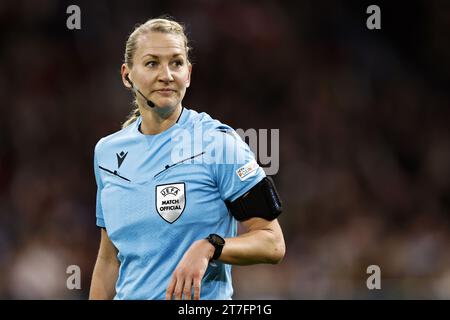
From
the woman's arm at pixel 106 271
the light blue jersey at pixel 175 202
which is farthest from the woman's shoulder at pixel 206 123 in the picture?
the woman's arm at pixel 106 271

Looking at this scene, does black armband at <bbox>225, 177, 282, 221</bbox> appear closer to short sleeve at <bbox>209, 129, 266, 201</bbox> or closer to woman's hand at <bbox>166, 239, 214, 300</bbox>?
short sleeve at <bbox>209, 129, 266, 201</bbox>

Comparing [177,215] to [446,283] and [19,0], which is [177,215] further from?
[19,0]

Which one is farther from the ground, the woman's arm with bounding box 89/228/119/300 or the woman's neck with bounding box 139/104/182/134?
the woman's neck with bounding box 139/104/182/134

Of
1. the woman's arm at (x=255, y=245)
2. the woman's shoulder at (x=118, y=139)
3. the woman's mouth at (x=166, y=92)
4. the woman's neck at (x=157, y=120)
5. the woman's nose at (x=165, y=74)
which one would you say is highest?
the woman's nose at (x=165, y=74)

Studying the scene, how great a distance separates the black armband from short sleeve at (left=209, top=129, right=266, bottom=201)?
0.8 inches

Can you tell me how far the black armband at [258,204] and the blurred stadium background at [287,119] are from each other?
3.93m

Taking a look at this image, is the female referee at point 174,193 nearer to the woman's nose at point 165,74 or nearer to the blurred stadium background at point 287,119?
the woman's nose at point 165,74

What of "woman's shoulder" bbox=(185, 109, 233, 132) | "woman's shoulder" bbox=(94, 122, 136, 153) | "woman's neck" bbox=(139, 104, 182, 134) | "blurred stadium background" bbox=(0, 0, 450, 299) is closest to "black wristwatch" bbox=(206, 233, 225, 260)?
"woman's shoulder" bbox=(185, 109, 233, 132)

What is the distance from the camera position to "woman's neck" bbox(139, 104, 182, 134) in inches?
127

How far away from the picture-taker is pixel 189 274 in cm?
261

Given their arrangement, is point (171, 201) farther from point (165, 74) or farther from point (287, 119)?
point (287, 119)

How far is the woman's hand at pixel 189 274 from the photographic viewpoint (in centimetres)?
260

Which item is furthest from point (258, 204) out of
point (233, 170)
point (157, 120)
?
point (157, 120)

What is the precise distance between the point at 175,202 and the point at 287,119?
17.5 ft
